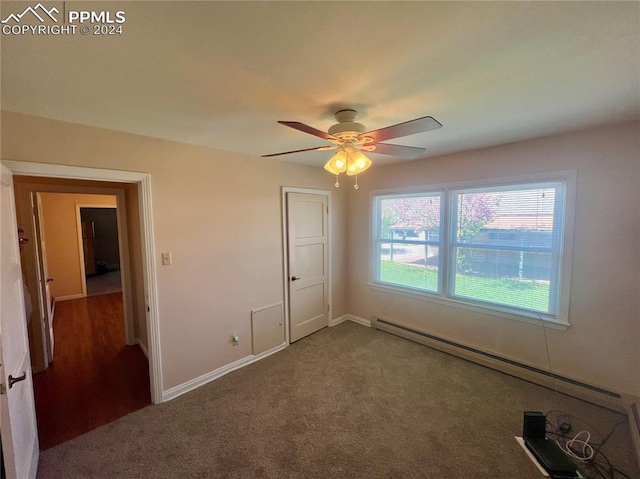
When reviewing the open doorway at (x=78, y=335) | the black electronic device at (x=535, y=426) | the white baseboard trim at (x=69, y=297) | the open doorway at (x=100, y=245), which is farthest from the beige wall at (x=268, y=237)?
A: the open doorway at (x=100, y=245)

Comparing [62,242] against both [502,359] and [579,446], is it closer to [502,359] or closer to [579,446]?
[502,359]

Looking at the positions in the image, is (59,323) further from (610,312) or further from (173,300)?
(610,312)

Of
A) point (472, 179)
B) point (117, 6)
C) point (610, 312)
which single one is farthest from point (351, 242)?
point (117, 6)

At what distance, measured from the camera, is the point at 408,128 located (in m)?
1.46

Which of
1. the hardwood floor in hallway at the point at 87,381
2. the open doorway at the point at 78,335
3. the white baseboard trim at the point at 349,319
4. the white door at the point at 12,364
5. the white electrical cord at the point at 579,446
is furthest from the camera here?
the white baseboard trim at the point at 349,319

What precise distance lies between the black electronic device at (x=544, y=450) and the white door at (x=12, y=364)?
3099 mm

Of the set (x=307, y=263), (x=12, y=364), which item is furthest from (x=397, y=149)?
(x=12, y=364)

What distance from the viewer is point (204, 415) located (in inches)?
91.7

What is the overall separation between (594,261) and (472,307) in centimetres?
118

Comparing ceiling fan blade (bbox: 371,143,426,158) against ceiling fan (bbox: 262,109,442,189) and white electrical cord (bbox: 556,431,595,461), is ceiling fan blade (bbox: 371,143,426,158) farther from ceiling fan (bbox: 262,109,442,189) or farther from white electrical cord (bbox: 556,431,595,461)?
white electrical cord (bbox: 556,431,595,461)

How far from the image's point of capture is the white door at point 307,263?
3586 millimetres

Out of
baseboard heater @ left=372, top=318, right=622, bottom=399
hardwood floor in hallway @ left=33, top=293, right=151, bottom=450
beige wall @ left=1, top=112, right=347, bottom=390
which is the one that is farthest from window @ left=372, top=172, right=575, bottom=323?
hardwood floor in hallway @ left=33, top=293, right=151, bottom=450

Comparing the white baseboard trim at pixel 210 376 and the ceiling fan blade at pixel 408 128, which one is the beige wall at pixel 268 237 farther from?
the ceiling fan blade at pixel 408 128

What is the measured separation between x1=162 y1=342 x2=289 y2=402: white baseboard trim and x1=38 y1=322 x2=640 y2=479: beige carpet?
72mm
